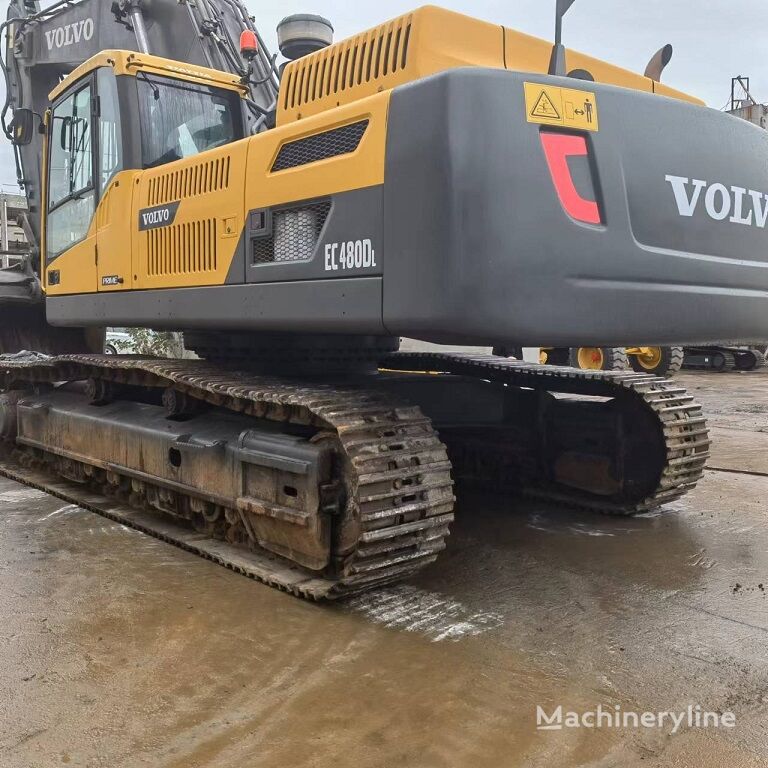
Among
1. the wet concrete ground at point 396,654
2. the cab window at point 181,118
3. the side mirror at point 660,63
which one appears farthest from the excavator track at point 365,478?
the side mirror at point 660,63

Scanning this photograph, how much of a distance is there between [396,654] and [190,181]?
2387 millimetres

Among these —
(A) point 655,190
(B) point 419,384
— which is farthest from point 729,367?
(A) point 655,190

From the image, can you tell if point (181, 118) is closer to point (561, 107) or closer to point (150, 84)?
point (150, 84)

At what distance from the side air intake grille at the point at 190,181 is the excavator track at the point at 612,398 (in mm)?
1833

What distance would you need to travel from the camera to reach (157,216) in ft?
13.7

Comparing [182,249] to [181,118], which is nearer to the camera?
[182,249]

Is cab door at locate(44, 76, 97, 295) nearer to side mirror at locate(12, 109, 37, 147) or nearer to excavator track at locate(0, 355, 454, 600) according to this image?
side mirror at locate(12, 109, 37, 147)

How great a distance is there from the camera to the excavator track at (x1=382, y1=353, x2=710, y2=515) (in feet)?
14.9

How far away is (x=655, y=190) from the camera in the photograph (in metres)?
3.00

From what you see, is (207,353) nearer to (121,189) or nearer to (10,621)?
(121,189)
